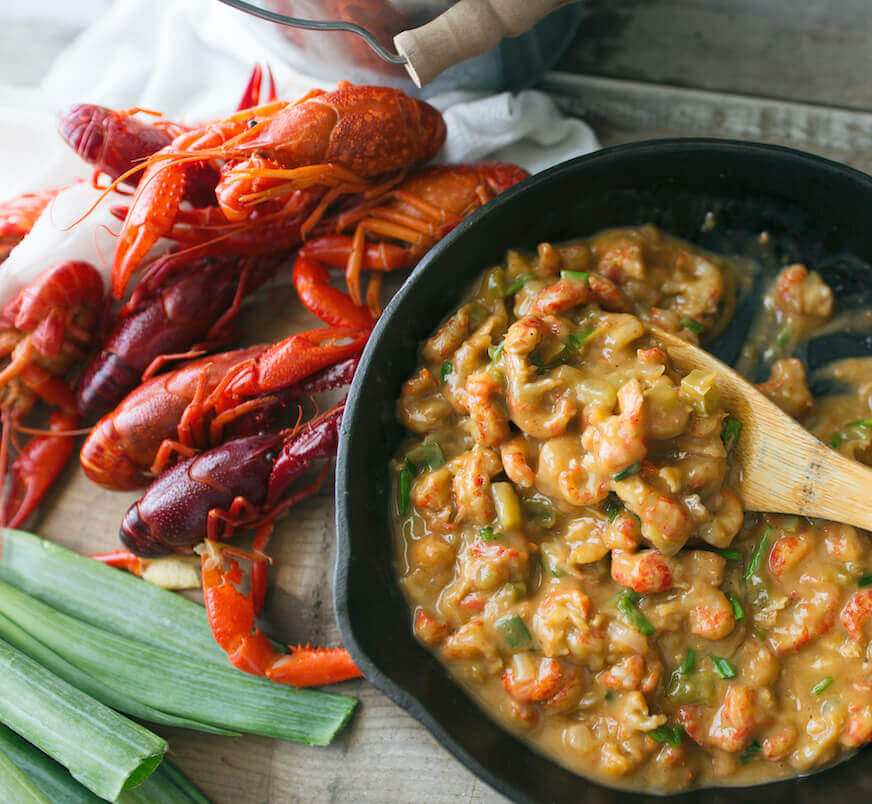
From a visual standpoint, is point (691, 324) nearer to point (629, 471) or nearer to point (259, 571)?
point (629, 471)

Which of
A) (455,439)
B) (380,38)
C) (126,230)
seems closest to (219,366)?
(126,230)

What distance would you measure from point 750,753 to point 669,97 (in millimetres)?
2058

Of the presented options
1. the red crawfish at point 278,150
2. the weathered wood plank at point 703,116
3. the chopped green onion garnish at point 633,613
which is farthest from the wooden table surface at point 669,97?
the chopped green onion garnish at point 633,613

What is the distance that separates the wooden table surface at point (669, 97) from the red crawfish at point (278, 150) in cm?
45

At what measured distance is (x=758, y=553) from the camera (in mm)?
2002

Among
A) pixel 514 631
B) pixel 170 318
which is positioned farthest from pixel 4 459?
pixel 514 631

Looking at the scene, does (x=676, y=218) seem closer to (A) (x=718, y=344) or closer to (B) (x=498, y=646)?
(A) (x=718, y=344)

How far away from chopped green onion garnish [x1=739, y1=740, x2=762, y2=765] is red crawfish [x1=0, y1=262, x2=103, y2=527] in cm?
228

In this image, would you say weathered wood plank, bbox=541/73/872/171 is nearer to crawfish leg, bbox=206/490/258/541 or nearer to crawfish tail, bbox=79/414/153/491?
crawfish leg, bbox=206/490/258/541

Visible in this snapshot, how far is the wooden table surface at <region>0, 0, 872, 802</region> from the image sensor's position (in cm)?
251

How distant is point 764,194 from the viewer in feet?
7.39

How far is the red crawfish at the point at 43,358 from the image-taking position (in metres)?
2.65

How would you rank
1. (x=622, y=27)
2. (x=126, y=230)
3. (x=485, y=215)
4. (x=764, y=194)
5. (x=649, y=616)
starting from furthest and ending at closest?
1. (x=622, y=27)
2. (x=126, y=230)
3. (x=764, y=194)
4. (x=485, y=215)
5. (x=649, y=616)

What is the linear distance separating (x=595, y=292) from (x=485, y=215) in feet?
1.14
